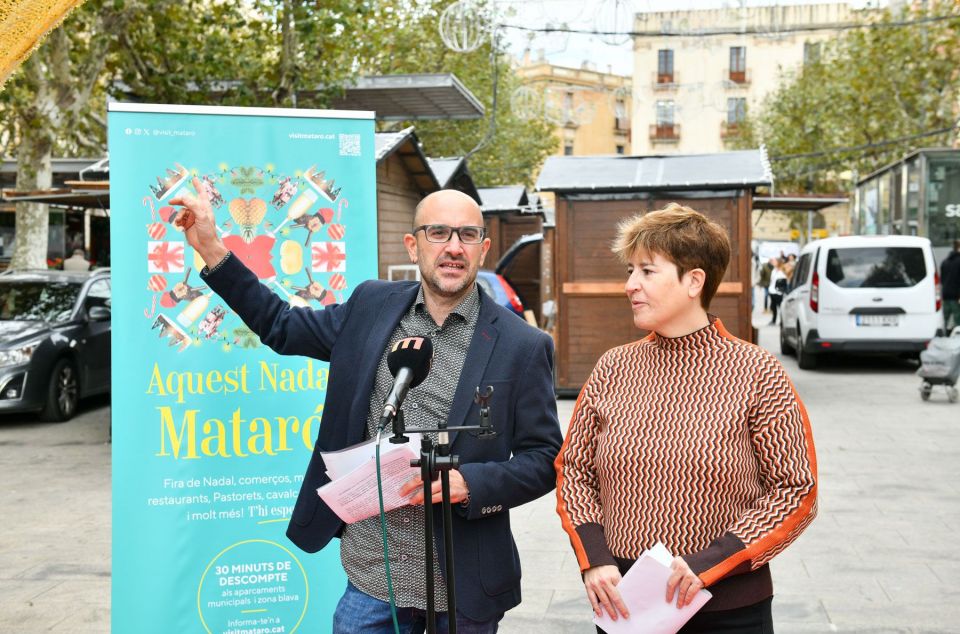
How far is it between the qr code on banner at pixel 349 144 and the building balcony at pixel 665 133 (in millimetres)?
73844

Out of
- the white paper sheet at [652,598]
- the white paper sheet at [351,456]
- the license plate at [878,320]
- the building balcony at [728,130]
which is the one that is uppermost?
the building balcony at [728,130]

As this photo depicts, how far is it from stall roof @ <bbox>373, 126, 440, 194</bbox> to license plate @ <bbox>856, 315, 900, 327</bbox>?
22.3 feet

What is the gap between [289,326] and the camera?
326 centimetres

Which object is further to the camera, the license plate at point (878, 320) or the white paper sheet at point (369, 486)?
the license plate at point (878, 320)

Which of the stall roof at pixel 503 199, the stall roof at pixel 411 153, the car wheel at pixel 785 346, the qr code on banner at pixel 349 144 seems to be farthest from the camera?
the stall roof at pixel 503 199

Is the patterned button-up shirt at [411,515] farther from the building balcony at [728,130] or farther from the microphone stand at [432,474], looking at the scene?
the building balcony at [728,130]

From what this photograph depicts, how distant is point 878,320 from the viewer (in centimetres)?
1673

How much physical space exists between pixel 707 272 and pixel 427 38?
29650mm

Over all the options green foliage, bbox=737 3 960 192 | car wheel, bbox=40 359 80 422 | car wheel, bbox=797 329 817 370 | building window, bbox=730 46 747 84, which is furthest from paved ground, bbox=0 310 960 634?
building window, bbox=730 46 747 84

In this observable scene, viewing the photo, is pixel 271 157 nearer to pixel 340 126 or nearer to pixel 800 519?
pixel 340 126

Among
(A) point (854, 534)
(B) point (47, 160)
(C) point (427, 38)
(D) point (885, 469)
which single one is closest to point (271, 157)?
(A) point (854, 534)

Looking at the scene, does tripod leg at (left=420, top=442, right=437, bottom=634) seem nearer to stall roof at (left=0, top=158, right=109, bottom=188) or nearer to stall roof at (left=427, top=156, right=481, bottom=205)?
stall roof at (left=427, top=156, right=481, bottom=205)

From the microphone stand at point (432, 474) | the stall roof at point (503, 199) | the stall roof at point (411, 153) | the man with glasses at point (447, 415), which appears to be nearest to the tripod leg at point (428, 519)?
the microphone stand at point (432, 474)

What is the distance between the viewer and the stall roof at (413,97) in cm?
1739
